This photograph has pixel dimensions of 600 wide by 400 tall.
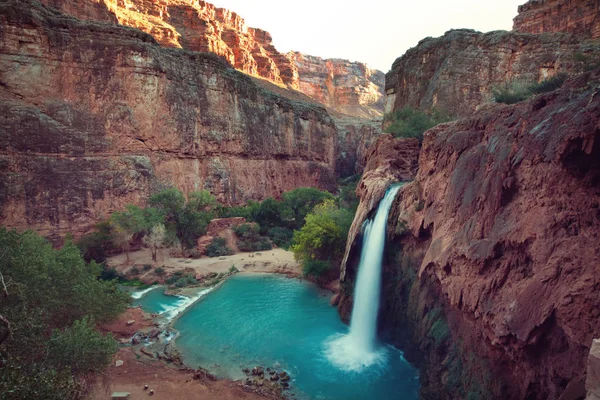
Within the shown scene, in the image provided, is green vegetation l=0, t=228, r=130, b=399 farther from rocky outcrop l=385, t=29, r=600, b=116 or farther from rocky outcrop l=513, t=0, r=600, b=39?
rocky outcrop l=513, t=0, r=600, b=39

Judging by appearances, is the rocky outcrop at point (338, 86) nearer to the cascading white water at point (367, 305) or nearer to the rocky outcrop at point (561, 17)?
the rocky outcrop at point (561, 17)

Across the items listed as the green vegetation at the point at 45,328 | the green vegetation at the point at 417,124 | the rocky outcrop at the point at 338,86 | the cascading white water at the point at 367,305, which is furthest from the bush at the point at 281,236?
the rocky outcrop at the point at 338,86

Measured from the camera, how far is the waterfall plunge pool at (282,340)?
11.0m

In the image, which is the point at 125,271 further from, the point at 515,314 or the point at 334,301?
the point at 515,314

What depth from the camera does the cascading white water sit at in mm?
12657

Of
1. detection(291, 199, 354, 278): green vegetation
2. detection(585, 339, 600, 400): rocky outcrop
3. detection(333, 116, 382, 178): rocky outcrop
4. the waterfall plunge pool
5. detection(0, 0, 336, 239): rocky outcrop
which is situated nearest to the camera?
detection(585, 339, 600, 400): rocky outcrop

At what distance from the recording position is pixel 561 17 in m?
25.0

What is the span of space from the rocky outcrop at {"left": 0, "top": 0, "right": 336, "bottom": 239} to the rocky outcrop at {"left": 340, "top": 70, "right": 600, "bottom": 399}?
23.5 m

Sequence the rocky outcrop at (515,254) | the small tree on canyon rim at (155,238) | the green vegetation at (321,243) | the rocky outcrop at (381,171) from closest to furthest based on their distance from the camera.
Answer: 1. the rocky outcrop at (515,254)
2. the rocky outcrop at (381,171)
3. the green vegetation at (321,243)
4. the small tree on canyon rim at (155,238)

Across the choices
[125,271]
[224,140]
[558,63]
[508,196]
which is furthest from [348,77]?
[508,196]

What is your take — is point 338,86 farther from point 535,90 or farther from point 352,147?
point 535,90

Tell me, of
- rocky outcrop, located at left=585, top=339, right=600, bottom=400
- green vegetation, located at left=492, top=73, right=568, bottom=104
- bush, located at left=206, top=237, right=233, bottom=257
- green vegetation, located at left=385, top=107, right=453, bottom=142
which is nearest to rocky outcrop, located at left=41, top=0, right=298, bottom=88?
bush, located at left=206, top=237, right=233, bottom=257

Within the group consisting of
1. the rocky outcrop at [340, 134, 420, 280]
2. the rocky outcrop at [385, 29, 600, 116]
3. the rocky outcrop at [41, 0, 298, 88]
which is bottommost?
the rocky outcrop at [340, 134, 420, 280]

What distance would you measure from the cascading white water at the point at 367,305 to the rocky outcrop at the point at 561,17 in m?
19.1
